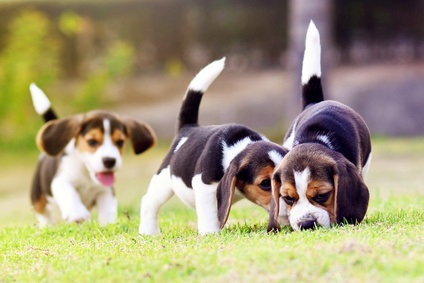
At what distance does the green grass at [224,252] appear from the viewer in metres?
3.96

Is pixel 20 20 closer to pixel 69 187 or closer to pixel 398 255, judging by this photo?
pixel 69 187

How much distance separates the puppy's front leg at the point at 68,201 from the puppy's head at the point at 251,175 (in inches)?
89.5

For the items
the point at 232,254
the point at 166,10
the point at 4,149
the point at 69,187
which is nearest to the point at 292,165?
the point at 232,254

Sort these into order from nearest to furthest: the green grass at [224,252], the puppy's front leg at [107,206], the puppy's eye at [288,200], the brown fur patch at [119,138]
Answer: the green grass at [224,252], the puppy's eye at [288,200], the brown fur patch at [119,138], the puppy's front leg at [107,206]

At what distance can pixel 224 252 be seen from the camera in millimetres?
4547

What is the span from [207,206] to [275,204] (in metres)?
0.57

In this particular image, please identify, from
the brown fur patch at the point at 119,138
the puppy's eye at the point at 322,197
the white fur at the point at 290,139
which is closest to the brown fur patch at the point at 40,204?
the brown fur patch at the point at 119,138

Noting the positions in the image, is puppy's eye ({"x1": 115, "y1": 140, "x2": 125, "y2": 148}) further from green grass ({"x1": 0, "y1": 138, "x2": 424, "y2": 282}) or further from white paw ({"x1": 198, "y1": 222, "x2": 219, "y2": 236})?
white paw ({"x1": 198, "y1": 222, "x2": 219, "y2": 236})

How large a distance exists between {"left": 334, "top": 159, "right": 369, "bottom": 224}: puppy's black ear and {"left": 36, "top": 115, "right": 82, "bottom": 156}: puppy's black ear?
3037 mm

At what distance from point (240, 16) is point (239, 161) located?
14.2 meters

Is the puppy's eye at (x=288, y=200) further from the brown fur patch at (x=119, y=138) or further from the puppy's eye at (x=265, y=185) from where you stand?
the brown fur patch at (x=119, y=138)

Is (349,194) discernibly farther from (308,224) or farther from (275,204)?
(275,204)

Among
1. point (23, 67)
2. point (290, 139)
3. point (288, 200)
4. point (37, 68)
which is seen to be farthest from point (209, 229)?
point (37, 68)

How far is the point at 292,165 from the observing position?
5.10m
